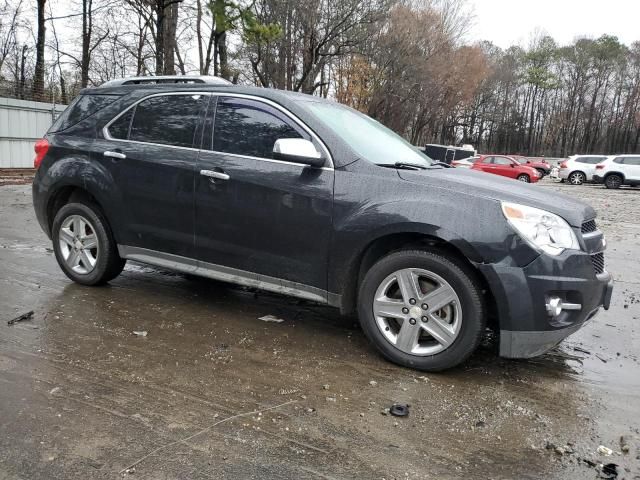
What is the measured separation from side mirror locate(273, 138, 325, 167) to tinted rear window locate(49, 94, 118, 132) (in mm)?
2010

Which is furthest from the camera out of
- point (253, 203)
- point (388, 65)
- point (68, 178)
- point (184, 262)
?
point (388, 65)

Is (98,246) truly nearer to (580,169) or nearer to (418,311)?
(418,311)

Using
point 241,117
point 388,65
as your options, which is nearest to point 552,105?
point 388,65

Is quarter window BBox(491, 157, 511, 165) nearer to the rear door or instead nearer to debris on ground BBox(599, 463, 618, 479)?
the rear door

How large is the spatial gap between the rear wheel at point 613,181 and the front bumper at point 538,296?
89.5 feet

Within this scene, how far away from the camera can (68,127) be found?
4.78m

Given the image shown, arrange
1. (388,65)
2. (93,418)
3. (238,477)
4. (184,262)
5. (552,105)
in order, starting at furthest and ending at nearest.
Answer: (552,105) < (388,65) < (184,262) < (93,418) < (238,477)

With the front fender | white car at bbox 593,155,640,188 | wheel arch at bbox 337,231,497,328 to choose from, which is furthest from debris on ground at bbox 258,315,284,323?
white car at bbox 593,155,640,188

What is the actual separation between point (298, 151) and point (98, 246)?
2.25 metres

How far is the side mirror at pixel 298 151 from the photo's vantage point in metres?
3.48

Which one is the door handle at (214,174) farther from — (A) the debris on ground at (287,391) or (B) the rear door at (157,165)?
(A) the debris on ground at (287,391)

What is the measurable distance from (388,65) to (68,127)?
3352 centimetres

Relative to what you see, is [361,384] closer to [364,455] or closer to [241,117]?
[364,455]

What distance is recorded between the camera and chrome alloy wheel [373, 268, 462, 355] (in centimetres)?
321
